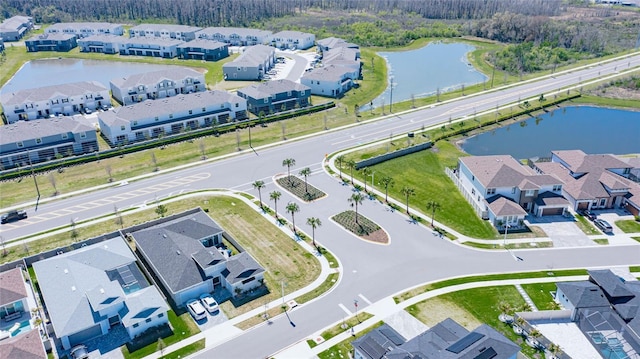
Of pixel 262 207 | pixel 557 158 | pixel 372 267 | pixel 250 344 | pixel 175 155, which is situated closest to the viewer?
pixel 250 344

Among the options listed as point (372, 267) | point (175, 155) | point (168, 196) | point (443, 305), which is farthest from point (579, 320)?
point (175, 155)

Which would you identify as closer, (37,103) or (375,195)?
(375,195)

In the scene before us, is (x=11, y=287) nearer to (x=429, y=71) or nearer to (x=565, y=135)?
(x=565, y=135)

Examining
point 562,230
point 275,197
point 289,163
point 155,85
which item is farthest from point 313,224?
point 155,85

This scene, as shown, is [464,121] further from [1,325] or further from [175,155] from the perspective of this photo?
[1,325]

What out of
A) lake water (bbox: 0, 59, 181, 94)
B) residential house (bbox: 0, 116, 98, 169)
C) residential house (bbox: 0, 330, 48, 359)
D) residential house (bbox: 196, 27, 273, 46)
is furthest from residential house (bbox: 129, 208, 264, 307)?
residential house (bbox: 196, 27, 273, 46)
